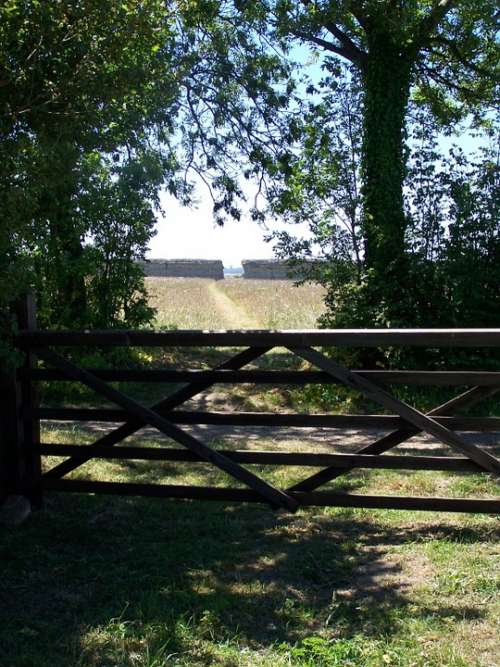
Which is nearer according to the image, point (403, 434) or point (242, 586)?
point (242, 586)

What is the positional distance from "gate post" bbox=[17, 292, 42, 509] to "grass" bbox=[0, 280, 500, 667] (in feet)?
0.80

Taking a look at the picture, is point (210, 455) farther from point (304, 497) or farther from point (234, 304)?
point (234, 304)

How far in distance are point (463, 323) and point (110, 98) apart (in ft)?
27.4

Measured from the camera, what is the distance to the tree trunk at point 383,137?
44.6 ft

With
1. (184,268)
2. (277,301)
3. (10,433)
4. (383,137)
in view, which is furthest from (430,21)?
(184,268)

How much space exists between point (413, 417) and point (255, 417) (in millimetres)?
1233

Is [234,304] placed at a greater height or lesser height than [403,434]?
greater

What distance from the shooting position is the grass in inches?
157

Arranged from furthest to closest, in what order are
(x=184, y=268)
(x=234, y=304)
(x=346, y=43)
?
(x=184, y=268)
(x=234, y=304)
(x=346, y=43)

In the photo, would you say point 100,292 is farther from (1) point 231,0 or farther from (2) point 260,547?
(2) point 260,547

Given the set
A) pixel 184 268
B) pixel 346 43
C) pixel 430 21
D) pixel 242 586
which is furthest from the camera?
pixel 184 268

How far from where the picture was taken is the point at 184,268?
31.9 meters

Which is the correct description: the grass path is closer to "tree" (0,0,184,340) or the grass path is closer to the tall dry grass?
the tall dry grass

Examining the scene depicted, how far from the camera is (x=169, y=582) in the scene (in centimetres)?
497
